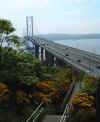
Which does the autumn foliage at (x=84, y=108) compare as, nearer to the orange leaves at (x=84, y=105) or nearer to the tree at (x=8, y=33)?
the orange leaves at (x=84, y=105)

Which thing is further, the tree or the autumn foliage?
the tree

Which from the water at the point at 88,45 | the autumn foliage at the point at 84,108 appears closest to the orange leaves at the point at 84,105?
the autumn foliage at the point at 84,108

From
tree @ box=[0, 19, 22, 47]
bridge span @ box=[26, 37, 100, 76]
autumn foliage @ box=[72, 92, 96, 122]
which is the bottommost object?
bridge span @ box=[26, 37, 100, 76]

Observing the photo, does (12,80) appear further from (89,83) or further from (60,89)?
(89,83)

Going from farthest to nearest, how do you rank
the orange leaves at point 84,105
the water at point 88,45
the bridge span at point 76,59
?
1. the water at point 88,45
2. the bridge span at point 76,59
3. the orange leaves at point 84,105

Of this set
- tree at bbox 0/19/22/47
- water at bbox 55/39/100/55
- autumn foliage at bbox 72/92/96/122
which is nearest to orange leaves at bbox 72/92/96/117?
autumn foliage at bbox 72/92/96/122

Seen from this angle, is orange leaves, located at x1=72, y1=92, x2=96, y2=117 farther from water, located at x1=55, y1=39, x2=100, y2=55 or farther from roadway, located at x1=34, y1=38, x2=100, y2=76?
water, located at x1=55, y1=39, x2=100, y2=55

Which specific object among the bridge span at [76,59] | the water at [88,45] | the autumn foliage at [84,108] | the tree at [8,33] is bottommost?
the water at [88,45]

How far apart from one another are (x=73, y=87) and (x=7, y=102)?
22.3 feet

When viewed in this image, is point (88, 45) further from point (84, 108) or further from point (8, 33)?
point (84, 108)

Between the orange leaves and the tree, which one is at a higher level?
the tree

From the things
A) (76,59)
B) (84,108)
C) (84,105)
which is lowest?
(76,59)

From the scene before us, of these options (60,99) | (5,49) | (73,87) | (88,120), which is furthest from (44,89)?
(88,120)

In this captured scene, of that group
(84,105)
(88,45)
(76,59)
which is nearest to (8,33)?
(84,105)
